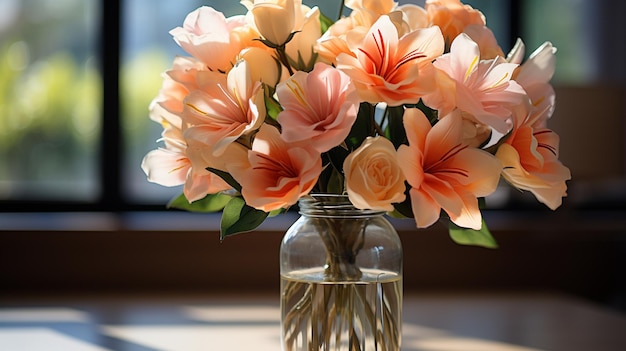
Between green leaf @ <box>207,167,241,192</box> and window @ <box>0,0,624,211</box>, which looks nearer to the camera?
green leaf @ <box>207,167,241,192</box>

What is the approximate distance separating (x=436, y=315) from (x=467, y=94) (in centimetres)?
101

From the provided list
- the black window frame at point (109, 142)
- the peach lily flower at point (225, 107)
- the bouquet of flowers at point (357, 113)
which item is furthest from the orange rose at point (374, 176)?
the black window frame at point (109, 142)

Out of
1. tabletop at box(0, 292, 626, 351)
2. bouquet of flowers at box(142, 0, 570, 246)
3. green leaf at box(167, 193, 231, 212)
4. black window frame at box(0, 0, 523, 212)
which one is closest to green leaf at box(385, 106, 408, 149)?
bouquet of flowers at box(142, 0, 570, 246)

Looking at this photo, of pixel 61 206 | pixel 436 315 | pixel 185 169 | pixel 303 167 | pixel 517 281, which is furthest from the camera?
pixel 61 206

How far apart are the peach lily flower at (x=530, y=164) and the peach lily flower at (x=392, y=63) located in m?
0.11

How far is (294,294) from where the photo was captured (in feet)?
2.98

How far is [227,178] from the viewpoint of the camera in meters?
0.83

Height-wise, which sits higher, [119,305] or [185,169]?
[185,169]

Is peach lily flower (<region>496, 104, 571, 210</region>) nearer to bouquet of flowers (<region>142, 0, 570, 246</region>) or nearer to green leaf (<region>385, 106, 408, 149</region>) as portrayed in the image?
bouquet of flowers (<region>142, 0, 570, 246</region>)

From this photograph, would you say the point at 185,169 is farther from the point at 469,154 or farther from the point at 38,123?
the point at 38,123

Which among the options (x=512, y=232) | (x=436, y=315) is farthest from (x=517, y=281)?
(x=436, y=315)

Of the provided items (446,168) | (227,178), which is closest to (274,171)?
(227,178)

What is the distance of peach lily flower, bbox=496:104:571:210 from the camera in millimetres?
814

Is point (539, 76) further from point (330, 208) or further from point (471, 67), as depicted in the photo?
point (330, 208)
